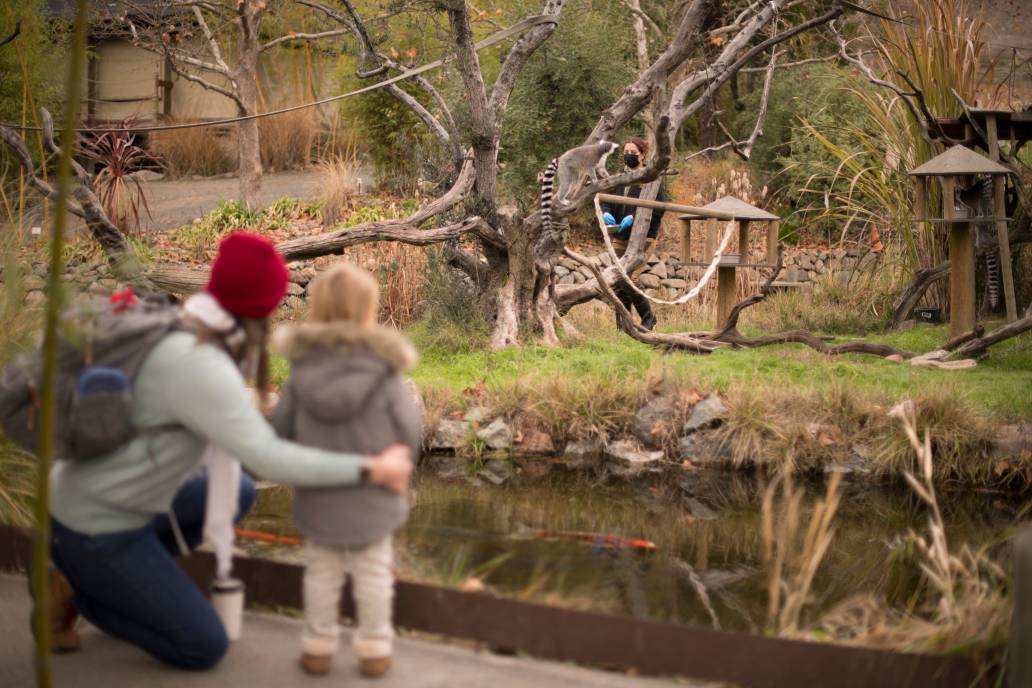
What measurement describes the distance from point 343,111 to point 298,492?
1507cm

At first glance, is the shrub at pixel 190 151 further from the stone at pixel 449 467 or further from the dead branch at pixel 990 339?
the dead branch at pixel 990 339

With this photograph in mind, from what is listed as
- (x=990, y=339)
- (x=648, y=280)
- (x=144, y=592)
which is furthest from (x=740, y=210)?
(x=144, y=592)

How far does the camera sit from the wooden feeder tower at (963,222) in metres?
8.48

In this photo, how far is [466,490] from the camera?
650 cm

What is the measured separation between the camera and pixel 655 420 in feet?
23.6

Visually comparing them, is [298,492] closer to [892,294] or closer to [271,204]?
[892,294]

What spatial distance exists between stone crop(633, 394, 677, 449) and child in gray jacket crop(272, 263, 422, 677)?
4.38 meters

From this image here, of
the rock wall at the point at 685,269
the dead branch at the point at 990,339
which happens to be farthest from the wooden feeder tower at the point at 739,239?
the rock wall at the point at 685,269

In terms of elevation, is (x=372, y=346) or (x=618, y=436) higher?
(x=372, y=346)

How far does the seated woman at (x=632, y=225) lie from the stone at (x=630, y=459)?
8.79ft

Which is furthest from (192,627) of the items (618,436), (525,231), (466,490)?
(525,231)

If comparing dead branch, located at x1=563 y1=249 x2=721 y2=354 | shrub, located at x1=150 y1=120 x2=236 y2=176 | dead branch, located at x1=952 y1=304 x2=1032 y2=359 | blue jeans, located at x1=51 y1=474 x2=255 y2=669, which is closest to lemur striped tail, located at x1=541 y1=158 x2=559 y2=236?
dead branch, located at x1=563 y1=249 x2=721 y2=354

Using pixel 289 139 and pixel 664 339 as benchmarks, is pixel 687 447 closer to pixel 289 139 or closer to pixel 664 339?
pixel 664 339

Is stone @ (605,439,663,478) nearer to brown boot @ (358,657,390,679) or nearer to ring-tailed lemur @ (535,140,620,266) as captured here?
ring-tailed lemur @ (535,140,620,266)
